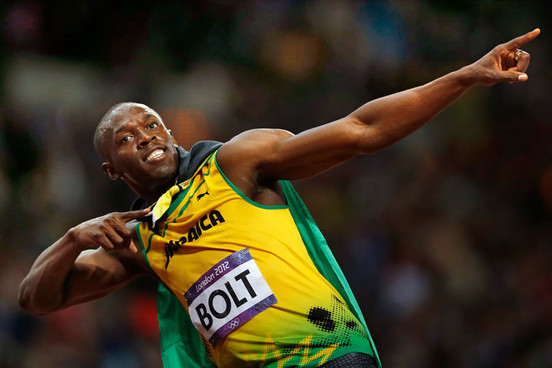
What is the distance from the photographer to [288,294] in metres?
2.82

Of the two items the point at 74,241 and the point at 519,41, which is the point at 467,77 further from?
the point at 74,241

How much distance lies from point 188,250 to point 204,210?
19 centimetres

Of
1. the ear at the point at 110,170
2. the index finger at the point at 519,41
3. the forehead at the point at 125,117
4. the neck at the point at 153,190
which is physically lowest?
the index finger at the point at 519,41

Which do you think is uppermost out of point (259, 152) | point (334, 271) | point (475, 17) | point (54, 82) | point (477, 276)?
point (54, 82)

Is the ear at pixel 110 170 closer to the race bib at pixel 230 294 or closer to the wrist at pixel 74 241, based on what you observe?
the wrist at pixel 74 241

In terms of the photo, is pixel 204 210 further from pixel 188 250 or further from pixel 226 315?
pixel 226 315

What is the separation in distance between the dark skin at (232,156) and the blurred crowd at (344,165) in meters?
2.66

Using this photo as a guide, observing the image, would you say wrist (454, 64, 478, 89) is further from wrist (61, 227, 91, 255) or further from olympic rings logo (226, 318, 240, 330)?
wrist (61, 227, 91, 255)

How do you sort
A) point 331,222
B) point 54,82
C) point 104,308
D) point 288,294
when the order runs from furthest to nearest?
1. point 54,82
2. point 331,222
3. point 104,308
4. point 288,294

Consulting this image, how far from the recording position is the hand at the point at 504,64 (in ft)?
7.93

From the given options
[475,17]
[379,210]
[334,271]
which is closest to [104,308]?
[379,210]

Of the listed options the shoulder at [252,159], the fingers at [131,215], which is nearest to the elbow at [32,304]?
the fingers at [131,215]

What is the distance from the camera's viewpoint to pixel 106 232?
305cm

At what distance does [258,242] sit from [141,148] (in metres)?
0.80
